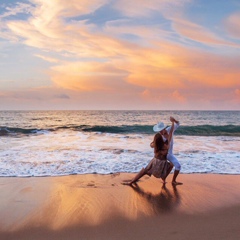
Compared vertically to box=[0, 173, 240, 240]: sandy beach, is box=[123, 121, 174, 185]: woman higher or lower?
higher

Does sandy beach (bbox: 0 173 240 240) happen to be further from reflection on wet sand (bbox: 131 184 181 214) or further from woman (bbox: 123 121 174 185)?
woman (bbox: 123 121 174 185)

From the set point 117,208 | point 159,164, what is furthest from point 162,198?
point 159,164

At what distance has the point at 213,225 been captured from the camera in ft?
15.3

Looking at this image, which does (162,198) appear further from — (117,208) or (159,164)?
(159,164)

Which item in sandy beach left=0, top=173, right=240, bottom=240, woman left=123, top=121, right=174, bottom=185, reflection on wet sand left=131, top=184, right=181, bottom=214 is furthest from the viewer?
woman left=123, top=121, right=174, bottom=185

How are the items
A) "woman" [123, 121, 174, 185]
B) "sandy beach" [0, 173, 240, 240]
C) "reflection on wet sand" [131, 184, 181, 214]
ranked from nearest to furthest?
1. "sandy beach" [0, 173, 240, 240]
2. "reflection on wet sand" [131, 184, 181, 214]
3. "woman" [123, 121, 174, 185]

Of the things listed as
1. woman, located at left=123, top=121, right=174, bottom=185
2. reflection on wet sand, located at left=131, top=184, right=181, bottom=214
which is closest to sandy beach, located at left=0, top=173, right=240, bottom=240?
reflection on wet sand, located at left=131, top=184, right=181, bottom=214

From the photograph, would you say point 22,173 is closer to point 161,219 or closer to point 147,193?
point 147,193

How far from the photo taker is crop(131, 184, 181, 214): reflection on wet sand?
553 cm

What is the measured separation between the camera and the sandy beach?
14.7ft

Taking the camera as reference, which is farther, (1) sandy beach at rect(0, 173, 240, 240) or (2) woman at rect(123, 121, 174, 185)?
(2) woman at rect(123, 121, 174, 185)

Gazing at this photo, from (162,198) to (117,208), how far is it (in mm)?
1107

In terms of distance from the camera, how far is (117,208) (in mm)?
5539

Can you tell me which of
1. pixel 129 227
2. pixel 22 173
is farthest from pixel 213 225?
pixel 22 173
